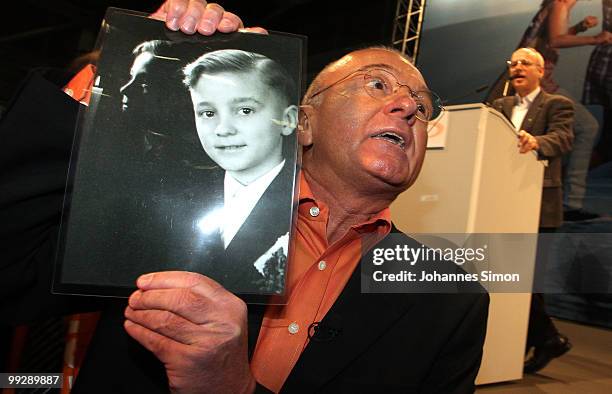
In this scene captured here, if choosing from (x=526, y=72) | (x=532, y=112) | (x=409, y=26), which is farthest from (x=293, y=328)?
(x=409, y=26)

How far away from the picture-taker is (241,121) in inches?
33.5

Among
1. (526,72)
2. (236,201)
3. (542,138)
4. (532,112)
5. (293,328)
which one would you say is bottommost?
(293,328)

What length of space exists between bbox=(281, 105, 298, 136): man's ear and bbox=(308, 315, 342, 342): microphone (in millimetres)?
499

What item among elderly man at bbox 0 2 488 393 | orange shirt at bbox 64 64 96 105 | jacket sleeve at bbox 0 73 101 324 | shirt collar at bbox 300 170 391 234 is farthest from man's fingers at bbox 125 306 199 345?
shirt collar at bbox 300 170 391 234

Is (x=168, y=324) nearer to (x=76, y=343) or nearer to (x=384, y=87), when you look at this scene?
(x=76, y=343)

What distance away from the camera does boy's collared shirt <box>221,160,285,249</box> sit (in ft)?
2.63

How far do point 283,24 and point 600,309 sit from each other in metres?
7.75

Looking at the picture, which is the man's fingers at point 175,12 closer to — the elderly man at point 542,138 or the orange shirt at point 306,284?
the orange shirt at point 306,284

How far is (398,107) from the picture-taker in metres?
1.36

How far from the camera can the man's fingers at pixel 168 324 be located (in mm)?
738

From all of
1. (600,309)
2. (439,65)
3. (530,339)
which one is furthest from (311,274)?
(439,65)

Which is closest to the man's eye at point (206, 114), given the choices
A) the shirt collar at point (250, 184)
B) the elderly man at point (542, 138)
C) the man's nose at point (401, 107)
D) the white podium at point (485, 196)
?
the shirt collar at point (250, 184)

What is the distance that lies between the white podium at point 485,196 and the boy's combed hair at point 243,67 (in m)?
1.56

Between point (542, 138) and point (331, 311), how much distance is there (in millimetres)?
2404
